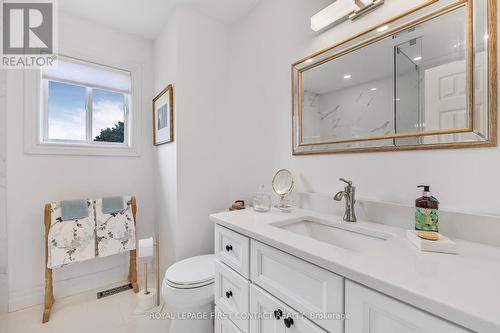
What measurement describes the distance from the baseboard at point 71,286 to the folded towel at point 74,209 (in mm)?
602

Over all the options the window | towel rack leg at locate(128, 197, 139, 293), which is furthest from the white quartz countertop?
the window

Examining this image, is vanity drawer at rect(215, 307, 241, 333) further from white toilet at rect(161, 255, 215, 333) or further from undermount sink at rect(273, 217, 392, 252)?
undermount sink at rect(273, 217, 392, 252)

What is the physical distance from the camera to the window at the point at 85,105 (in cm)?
195

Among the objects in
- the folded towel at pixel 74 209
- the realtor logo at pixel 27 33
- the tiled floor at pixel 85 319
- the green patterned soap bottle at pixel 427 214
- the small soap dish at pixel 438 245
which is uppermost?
the realtor logo at pixel 27 33

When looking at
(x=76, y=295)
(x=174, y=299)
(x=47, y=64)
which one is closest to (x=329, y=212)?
(x=174, y=299)

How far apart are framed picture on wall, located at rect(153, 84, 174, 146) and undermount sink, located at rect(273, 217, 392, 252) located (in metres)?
1.27

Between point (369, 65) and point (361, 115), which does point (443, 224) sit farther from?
point (369, 65)

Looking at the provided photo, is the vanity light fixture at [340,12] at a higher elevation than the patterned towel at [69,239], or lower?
higher

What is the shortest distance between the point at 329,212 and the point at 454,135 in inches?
25.1

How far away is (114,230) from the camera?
1968 mm

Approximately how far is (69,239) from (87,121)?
3.62 ft

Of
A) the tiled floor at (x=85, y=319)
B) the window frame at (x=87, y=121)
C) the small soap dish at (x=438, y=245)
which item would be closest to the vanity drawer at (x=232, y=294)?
the small soap dish at (x=438, y=245)

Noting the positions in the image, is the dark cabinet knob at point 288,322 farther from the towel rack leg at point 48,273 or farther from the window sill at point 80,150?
the window sill at point 80,150

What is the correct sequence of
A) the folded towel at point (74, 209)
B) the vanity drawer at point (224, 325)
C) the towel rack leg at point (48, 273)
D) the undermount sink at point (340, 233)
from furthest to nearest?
the folded towel at point (74, 209), the towel rack leg at point (48, 273), the vanity drawer at point (224, 325), the undermount sink at point (340, 233)
